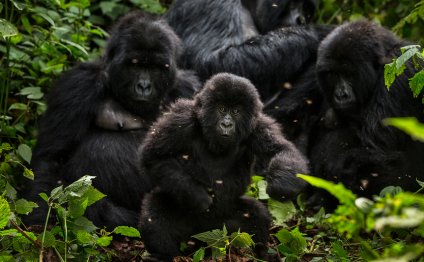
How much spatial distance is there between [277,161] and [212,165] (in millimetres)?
395

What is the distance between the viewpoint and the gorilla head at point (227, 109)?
12.7ft

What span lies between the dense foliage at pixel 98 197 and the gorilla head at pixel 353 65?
0.35m

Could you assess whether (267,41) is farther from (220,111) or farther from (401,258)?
(401,258)

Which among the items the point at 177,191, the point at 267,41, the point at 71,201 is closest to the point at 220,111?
the point at 177,191

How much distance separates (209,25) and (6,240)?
9.56 ft

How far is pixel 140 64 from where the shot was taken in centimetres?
470

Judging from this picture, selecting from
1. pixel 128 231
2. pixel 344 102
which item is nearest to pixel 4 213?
→ pixel 128 231

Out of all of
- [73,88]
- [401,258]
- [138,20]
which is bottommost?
[73,88]

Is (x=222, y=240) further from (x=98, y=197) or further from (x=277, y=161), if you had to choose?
(x=98, y=197)

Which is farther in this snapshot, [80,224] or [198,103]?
[198,103]

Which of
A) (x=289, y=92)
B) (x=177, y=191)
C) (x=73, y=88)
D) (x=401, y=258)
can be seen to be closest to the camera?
(x=401, y=258)

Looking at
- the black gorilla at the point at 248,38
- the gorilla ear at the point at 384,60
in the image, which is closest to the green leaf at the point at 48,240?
the black gorilla at the point at 248,38

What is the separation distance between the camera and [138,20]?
4.90 m

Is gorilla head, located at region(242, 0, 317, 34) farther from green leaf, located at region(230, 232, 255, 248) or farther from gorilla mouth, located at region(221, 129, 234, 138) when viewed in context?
green leaf, located at region(230, 232, 255, 248)
